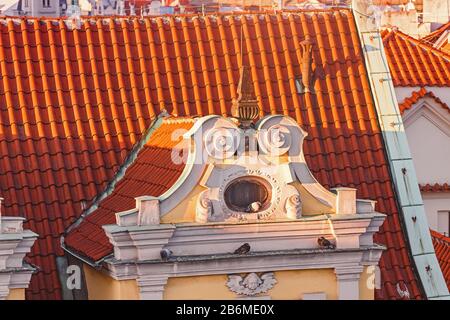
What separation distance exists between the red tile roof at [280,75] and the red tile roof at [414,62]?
38.8 ft

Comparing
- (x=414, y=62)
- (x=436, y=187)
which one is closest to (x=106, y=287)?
(x=436, y=187)

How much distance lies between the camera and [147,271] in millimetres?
30641

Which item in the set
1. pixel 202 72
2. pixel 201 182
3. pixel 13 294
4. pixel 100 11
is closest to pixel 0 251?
pixel 13 294

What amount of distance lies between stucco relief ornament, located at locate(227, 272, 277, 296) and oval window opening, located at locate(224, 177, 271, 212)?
1.04 metres

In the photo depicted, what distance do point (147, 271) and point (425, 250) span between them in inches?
263

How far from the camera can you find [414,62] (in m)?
52.0

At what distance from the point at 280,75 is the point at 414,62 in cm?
1573

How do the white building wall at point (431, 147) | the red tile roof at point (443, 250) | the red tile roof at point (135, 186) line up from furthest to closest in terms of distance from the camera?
the white building wall at point (431, 147) < the red tile roof at point (443, 250) < the red tile roof at point (135, 186)

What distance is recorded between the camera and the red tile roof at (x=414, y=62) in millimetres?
50031

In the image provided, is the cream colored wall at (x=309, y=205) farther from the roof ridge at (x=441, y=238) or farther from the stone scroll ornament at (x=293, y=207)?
the roof ridge at (x=441, y=238)

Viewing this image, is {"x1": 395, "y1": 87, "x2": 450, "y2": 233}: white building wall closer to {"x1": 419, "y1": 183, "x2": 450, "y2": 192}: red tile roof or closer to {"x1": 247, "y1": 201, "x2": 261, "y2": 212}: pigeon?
{"x1": 419, "y1": 183, "x2": 450, "y2": 192}: red tile roof

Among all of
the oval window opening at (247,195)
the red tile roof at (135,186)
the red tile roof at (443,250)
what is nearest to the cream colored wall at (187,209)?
the oval window opening at (247,195)

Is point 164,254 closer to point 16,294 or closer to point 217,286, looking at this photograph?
point 217,286

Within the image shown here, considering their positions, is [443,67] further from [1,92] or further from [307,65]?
[1,92]
